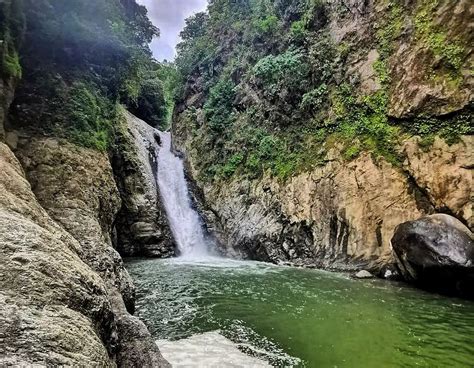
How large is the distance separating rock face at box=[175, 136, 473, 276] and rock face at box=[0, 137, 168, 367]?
1081 centimetres

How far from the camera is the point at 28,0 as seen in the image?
33.4 feet

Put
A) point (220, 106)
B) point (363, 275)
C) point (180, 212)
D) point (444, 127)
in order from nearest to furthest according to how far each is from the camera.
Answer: point (363, 275) < point (444, 127) < point (180, 212) < point (220, 106)

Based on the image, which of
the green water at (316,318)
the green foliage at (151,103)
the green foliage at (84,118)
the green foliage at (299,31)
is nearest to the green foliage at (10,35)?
the green foliage at (84,118)

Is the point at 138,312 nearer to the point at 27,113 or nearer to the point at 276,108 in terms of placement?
the point at 27,113

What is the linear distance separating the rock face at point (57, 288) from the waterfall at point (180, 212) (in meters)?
13.8

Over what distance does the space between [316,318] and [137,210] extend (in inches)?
518

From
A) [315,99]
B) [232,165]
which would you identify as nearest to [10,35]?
[315,99]

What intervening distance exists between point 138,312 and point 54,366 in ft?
23.1

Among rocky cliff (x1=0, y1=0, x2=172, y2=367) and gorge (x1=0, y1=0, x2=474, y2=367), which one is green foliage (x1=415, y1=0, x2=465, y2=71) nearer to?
gorge (x1=0, y1=0, x2=474, y2=367)

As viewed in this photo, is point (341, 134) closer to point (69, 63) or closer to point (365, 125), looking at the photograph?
point (365, 125)

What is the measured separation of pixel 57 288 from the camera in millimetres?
3902

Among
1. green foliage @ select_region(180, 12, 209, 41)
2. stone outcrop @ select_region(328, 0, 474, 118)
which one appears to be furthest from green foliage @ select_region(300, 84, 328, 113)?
green foliage @ select_region(180, 12, 209, 41)

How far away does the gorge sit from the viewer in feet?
18.9

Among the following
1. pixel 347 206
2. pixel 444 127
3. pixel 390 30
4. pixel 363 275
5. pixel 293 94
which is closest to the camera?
pixel 363 275
